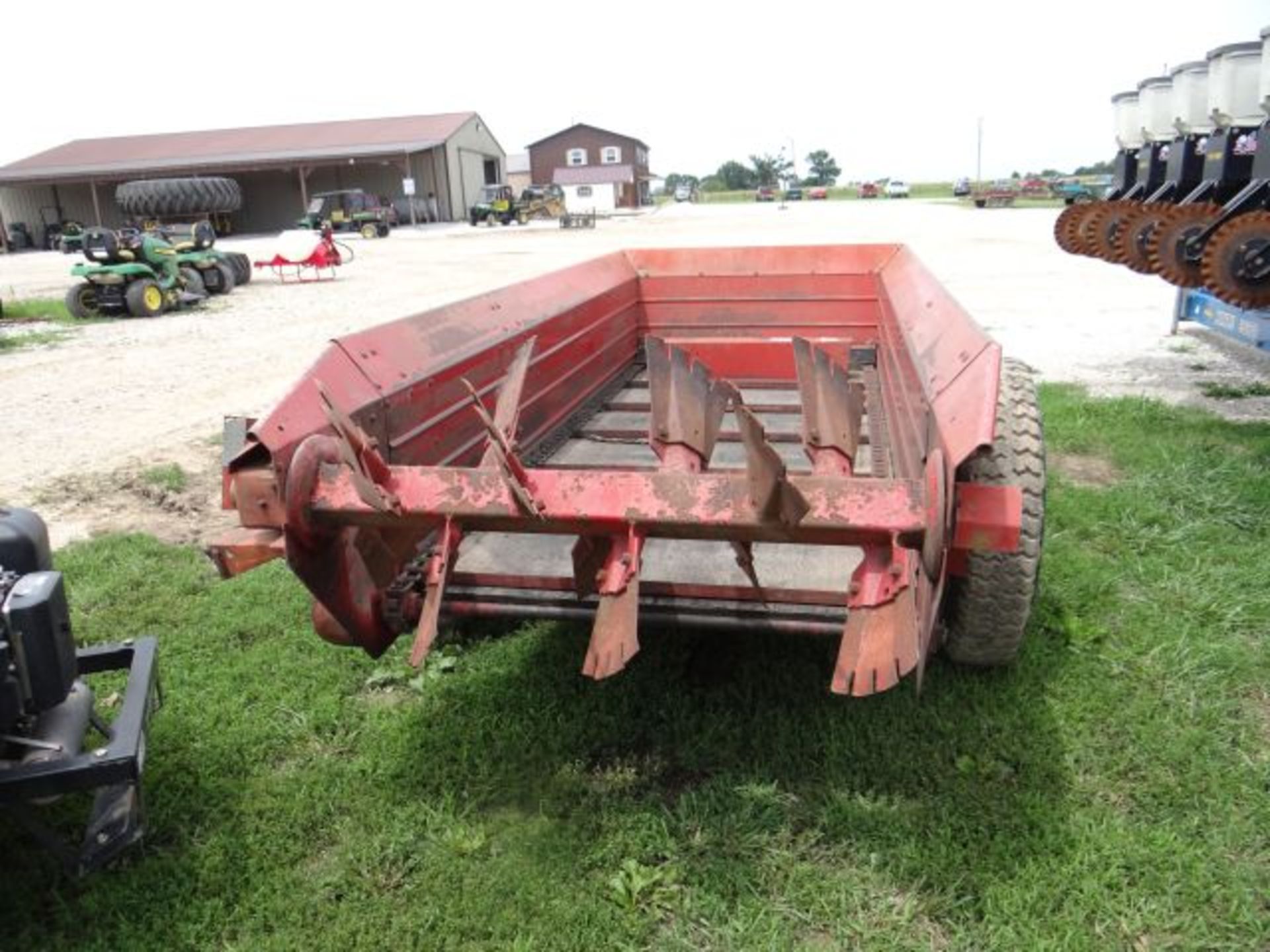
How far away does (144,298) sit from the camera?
1300cm

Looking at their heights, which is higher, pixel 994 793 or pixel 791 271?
pixel 791 271

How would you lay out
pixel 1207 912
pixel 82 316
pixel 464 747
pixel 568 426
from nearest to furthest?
pixel 1207 912 → pixel 464 747 → pixel 568 426 → pixel 82 316

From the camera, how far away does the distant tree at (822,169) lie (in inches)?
3878

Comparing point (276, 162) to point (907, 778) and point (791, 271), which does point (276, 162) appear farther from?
point (907, 778)

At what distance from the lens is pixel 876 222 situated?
29.5 meters

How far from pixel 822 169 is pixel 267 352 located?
319ft

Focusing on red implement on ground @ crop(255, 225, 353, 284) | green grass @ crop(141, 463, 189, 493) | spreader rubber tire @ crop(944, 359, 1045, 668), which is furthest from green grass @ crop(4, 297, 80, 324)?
spreader rubber tire @ crop(944, 359, 1045, 668)

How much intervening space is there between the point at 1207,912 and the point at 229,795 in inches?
91.5

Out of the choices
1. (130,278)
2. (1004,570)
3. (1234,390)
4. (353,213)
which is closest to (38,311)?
(130,278)

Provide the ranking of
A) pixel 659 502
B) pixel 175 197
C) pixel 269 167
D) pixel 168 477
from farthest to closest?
pixel 269 167 < pixel 175 197 < pixel 168 477 < pixel 659 502

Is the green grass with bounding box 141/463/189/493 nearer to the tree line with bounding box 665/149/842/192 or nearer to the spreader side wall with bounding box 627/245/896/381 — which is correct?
the spreader side wall with bounding box 627/245/896/381

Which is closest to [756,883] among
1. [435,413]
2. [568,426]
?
[435,413]

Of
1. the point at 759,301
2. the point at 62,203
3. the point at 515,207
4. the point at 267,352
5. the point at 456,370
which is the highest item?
the point at 62,203

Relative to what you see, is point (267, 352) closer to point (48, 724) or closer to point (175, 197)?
point (48, 724)
